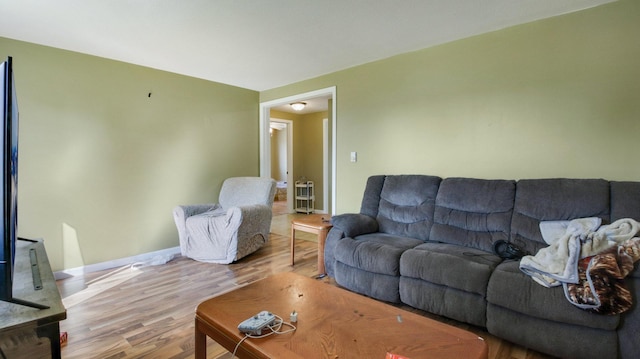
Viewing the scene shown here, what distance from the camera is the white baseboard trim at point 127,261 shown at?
295 centimetres

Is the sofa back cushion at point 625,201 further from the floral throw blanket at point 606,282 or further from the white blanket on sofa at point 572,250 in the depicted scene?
the floral throw blanket at point 606,282

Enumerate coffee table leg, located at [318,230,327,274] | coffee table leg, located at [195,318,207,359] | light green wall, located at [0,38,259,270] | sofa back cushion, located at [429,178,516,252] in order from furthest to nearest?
1. coffee table leg, located at [318,230,327,274]
2. light green wall, located at [0,38,259,270]
3. sofa back cushion, located at [429,178,516,252]
4. coffee table leg, located at [195,318,207,359]

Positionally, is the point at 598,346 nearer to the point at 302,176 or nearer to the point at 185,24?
the point at 185,24

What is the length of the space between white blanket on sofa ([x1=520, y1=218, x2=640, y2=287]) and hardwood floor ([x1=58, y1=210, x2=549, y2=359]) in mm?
483

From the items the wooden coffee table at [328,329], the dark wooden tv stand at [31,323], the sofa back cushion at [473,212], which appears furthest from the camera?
the sofa back cushion at [473,212]

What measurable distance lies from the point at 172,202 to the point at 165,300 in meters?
1.58

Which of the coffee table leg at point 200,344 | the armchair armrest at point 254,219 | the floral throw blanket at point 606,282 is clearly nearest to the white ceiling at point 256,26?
the armchair armrest at point 254,219

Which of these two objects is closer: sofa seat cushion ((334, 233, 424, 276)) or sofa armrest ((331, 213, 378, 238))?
sofa seat cushion ((334, 233, 424, 276))

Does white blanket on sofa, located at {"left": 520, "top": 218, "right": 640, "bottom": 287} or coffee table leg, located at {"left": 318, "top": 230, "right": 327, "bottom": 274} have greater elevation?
white blanket on sofa, located at {"left": 520, "top": 218, "right": 640, "bottom": 287}

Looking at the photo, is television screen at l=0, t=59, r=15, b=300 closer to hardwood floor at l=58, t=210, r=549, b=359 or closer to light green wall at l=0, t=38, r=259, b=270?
hardwood floor at l=58, t=210, r=549, b=359

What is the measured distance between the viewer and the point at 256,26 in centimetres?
245

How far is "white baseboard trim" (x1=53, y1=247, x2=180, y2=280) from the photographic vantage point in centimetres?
295

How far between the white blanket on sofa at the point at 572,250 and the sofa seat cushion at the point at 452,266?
234 millimetres

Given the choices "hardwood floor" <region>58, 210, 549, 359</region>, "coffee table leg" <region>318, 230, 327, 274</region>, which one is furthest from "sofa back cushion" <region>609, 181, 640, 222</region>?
"coffee table leg" <region>318, 230, 327, 274</region>
